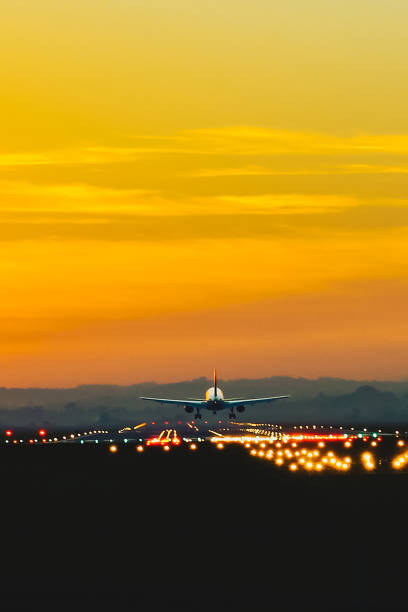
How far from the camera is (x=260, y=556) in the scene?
2928 centimetres

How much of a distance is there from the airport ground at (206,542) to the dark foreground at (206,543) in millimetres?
44

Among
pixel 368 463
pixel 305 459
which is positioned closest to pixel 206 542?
pixel 368 463

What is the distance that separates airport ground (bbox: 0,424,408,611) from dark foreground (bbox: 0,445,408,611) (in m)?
0.04

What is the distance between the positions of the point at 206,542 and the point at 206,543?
8.6 inches

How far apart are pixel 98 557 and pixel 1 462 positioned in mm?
55479

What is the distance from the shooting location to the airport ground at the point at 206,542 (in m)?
23.3

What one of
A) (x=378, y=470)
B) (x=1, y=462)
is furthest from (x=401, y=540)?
(x=1, y=462)

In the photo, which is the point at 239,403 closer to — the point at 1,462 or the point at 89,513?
the point at 1,462

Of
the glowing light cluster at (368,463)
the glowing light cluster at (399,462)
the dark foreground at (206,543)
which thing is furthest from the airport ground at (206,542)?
the glowing light cluster at (399,462)

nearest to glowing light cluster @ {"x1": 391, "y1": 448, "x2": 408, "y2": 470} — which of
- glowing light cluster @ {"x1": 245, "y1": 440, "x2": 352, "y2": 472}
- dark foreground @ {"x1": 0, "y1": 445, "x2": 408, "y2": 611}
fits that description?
glowing light cluster @ {"x1": 245, "y1": 440, "x2": 352, "y2": 472}

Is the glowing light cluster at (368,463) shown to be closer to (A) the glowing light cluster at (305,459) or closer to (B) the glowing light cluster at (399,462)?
(A) the glowing light cluster at (305,459)

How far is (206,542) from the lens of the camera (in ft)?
106

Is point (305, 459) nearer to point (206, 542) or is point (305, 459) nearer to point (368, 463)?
point (368, 463)

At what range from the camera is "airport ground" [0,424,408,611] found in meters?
23.3
